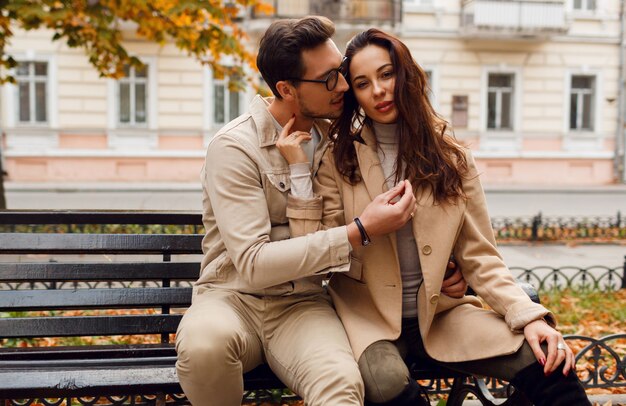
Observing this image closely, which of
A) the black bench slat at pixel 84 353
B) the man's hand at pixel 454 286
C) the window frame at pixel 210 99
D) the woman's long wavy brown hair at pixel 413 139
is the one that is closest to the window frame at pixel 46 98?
the window frame at pixel 210 99

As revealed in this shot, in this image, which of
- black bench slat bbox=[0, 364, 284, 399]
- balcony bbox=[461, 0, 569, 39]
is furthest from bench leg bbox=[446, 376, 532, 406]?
balcony bbox=[461, 0, 569, 39]

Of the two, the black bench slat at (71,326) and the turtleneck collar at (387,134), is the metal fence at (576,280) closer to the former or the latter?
the turtleneck collar at (387,134)

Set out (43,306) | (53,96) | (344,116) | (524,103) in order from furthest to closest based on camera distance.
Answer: (524,103), (53,96), (43,306), (344,116)

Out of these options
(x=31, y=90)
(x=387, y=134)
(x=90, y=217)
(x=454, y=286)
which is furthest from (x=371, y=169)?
(x=31, y=90)

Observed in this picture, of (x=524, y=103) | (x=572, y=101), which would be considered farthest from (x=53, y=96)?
(x=572, y=101)

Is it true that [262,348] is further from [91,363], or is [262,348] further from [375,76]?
[375,76]

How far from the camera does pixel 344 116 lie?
2.87 m

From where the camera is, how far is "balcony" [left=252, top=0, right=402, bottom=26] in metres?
20.2

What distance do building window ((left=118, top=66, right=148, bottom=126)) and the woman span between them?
719 inches

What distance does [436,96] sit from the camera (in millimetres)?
21016

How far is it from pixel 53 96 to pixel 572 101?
15.0 metres

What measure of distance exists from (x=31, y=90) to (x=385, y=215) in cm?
1939

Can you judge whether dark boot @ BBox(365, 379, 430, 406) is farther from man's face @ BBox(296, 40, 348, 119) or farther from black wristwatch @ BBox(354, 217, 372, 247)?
man's face @ BBox(296, 40, 348, 119)

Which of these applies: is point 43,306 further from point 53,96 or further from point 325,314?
point 53,96
